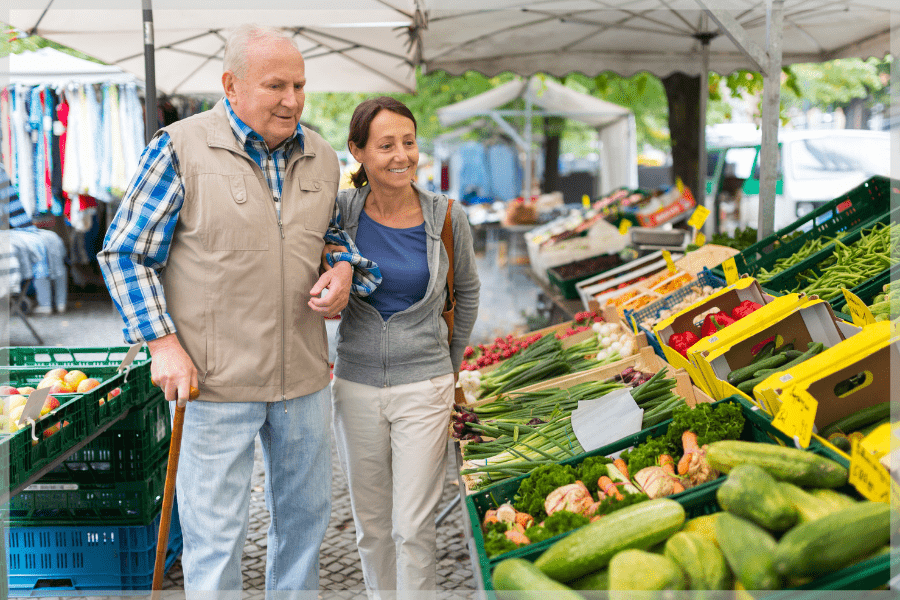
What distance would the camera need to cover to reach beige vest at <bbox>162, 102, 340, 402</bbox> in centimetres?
229

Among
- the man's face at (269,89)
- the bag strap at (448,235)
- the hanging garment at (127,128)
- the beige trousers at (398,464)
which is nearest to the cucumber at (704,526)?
the beige trousers at (398,464)

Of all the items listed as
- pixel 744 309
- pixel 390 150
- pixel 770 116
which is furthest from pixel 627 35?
pixel 390 150

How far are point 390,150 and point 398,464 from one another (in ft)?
3.81

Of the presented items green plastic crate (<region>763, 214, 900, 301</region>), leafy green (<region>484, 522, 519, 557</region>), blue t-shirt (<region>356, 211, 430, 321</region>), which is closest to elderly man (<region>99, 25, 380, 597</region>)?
blue t-shirt (<region>356, 211, 430, 321</region>)

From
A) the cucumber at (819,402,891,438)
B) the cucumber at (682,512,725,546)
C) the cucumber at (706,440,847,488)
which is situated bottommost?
the cucumber at (682,512,725,546)

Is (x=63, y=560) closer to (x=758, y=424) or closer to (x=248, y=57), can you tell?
(x=248, y=57)

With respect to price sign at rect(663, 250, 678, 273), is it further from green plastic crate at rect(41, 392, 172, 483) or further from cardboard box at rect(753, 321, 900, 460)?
green plastic crate at rect(41, 392, 172, 483)

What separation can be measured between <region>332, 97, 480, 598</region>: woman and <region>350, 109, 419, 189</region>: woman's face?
0.01m

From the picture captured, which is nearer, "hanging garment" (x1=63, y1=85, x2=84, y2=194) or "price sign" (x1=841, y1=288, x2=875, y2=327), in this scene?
"price sign" (x1=841, y1=288, x2=875, y2=327)

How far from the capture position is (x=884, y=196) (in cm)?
430

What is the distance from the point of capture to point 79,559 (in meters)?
3.28

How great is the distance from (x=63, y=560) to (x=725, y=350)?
2976mm

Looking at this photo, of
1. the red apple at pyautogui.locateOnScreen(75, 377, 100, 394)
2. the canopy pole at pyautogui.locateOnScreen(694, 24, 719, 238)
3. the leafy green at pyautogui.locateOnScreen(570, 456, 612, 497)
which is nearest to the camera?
the leafy green at pyautogui.locateOnScreen(570, 456, 612, 497)

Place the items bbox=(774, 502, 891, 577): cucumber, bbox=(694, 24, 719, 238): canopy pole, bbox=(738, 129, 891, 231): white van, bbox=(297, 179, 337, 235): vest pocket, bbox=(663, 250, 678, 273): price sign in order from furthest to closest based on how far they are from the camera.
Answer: bbox=(738, 129, 891, 231): white van < bbox=(694, 24, 719, 238): canopy pole < bbox=(663, 250, 678, 273): price sign < bbox=(297, 179, 337, 235): vest pocket < bbox=(774, 502, 891, 577): cucumber
